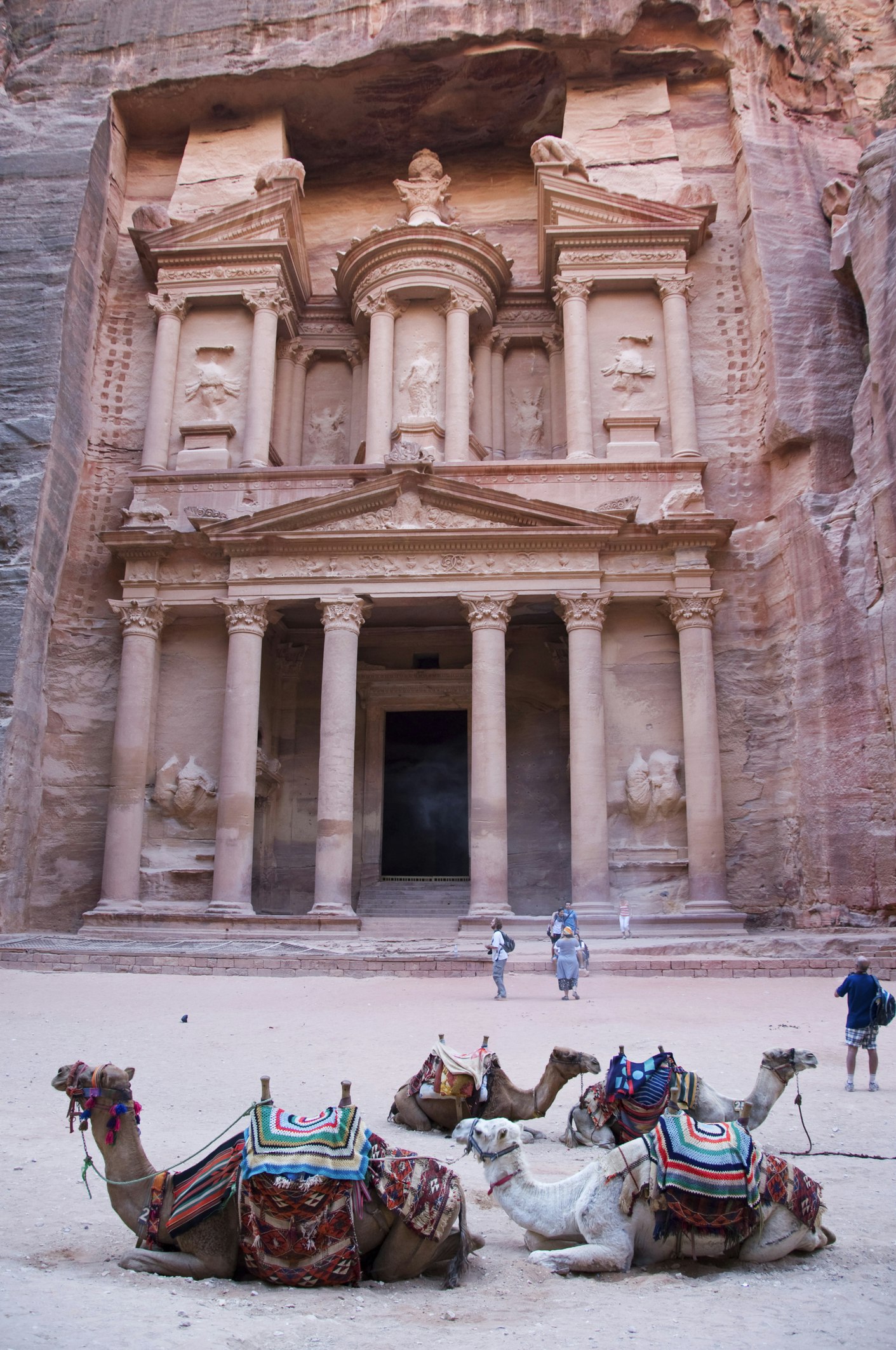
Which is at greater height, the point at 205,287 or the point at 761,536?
the point at 205,287

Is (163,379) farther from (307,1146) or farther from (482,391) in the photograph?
(307,1146)

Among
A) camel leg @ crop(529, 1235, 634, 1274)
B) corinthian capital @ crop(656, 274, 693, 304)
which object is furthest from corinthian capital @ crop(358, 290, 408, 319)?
camel leg @ crop(529, 1235, 634, 1274)

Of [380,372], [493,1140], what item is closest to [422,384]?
[380,372]

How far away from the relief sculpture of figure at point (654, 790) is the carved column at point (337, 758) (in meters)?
5.95

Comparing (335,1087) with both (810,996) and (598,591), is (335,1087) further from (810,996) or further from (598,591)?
(598,591)

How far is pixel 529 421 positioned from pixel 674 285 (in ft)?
16.7

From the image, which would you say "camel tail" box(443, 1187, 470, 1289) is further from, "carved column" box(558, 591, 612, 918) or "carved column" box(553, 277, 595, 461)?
"carved column" box(553, 277, 595, 461)

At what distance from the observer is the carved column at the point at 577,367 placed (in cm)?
2570

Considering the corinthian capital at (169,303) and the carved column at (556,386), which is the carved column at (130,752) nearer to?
the corinthian capital at (169,303)

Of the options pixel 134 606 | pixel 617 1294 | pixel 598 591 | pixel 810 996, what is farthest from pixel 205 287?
pixel 617 1294

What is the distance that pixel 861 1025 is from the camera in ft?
30.2

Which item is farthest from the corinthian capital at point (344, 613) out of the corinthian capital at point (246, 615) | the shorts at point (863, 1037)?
the shorts at point (863, 1037)

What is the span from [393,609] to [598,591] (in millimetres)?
5030

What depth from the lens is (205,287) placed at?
27.8 meters
